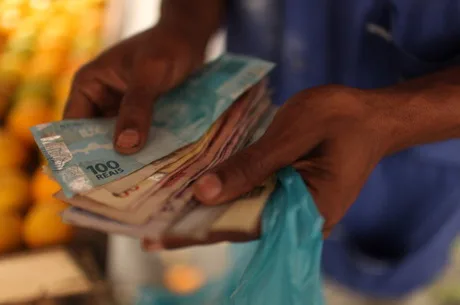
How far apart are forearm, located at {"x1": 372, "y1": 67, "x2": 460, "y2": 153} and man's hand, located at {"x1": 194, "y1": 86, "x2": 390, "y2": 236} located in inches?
0.8

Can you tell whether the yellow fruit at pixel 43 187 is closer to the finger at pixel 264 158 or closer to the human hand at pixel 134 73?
the human hand at pixel 134 73

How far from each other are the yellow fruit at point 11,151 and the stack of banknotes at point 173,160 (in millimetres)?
312

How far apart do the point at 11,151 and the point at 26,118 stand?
0.21 ft

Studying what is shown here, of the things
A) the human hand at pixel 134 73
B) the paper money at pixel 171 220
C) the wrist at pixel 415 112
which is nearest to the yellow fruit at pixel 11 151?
the human hand at pixel 134 73

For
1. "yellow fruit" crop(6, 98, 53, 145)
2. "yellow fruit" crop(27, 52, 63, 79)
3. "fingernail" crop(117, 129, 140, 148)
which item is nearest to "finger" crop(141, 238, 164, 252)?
"fingernail" crop(117, 129, 140, 148)

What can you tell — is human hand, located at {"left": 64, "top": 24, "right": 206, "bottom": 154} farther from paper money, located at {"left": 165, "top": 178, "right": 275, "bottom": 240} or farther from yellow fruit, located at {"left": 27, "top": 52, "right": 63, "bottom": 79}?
yellow fruit, located at {"left": 27, "top": 52, "right": 63, "bottom": 79}

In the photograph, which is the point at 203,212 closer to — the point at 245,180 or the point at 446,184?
the point at 245,180

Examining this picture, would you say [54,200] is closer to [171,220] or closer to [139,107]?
[139,107]

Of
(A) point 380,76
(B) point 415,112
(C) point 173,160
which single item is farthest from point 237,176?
(A) point 380,76

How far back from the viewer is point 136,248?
0.92m

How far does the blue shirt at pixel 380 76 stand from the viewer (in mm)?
633

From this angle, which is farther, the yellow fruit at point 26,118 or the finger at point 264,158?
the yellow fruit at point 26,118

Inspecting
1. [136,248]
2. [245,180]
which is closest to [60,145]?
[245,180]

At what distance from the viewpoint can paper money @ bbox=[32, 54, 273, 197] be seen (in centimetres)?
44
